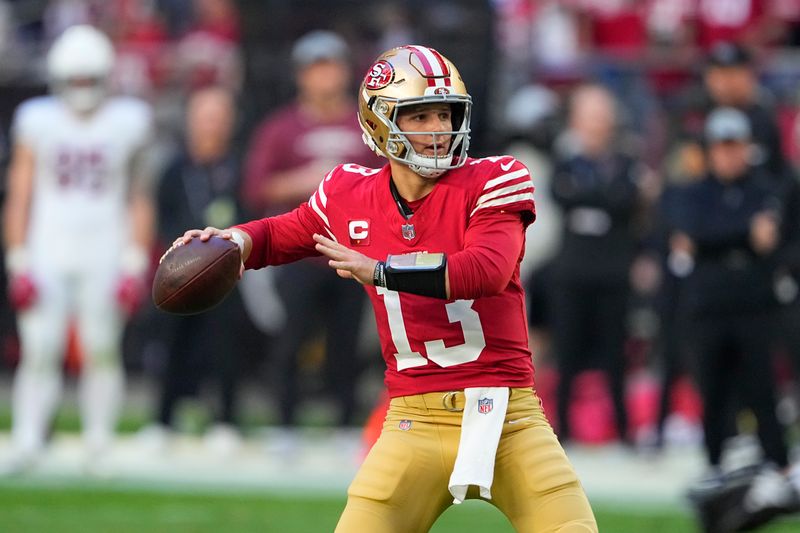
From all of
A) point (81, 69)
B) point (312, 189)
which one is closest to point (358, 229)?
point (312, 189)

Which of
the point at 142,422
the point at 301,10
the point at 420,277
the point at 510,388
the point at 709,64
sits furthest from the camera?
the point at 301,10

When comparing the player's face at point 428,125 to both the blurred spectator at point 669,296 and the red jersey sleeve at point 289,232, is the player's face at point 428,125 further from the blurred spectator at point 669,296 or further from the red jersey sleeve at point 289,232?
the blurred spectator at point 669,296

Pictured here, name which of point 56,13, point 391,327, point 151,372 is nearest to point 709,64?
point 391,327

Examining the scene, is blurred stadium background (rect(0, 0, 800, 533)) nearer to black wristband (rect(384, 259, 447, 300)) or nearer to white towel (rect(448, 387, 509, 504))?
white towel (rect(448, 387, 509, 504))

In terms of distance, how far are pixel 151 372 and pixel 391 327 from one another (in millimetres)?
7213

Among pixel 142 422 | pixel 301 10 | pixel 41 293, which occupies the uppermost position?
pixel 301 10

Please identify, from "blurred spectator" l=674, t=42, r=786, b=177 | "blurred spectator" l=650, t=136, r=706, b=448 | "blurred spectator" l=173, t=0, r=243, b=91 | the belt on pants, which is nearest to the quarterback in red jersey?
the belt on pants

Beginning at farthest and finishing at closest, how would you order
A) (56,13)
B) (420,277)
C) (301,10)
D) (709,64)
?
(56,13), (301,10), (709,64), (420,277)

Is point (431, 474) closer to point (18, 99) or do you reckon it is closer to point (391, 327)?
point (391, 327)

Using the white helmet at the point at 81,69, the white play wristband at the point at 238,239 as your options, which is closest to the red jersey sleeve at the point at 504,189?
the white play wristband at the point at 238,239

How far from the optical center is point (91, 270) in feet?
26.7

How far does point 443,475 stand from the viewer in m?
4.03

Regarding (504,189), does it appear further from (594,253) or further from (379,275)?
(594,253)

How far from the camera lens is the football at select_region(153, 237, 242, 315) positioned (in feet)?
13.6
